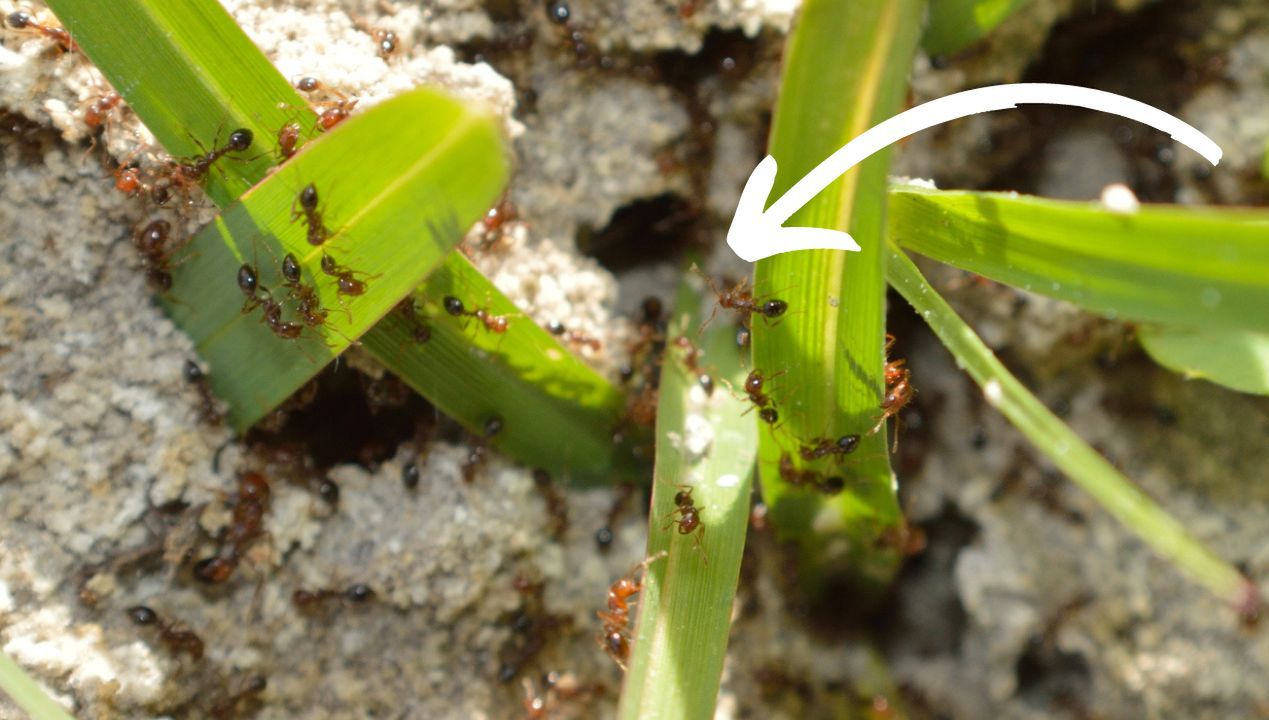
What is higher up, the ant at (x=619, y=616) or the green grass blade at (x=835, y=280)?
the green grass blade at (x=835, y=280)

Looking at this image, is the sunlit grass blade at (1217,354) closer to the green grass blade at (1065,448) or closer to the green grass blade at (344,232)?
the green grass blade at (1065,448)

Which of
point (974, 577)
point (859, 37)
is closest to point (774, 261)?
point (859, 37)

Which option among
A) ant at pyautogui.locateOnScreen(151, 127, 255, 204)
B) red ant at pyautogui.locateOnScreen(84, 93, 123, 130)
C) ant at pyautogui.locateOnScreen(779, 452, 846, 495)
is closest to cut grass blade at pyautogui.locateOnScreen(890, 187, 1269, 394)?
ant at pyautogui.locateOnScreen(779, 452, 846, 495)

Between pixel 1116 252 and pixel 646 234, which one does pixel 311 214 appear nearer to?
pixel 646 234

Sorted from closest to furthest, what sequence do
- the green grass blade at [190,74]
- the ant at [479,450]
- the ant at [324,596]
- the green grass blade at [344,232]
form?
the green grass blade at [344,232], the green grass blade at [190,74], the ant at [324,596], the ant at [479,450]

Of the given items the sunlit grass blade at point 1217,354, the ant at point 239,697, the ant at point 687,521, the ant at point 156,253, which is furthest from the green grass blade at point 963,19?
the ant at point 239,697

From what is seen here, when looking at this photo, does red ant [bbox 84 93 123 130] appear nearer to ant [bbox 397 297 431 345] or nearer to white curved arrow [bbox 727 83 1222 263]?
ant [bbox 397 297 431 345]

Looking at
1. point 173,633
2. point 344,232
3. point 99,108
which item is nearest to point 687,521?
point 344,232

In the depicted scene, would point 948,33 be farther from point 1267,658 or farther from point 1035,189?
point 1267,658
